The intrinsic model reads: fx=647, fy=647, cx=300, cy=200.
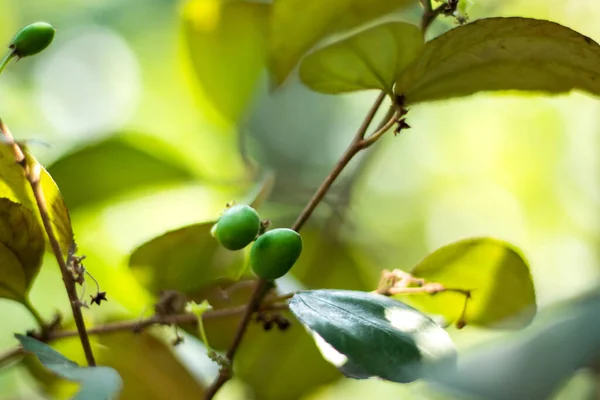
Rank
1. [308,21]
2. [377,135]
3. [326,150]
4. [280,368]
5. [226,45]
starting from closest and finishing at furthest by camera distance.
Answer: [377,135]
[308,21]
[280,368]
[226,45]
[326,150]

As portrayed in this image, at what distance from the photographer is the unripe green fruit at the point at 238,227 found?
453 mm

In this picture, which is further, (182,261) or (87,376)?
(182,261)

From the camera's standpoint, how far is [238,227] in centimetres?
45

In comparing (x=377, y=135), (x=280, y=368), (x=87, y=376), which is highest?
(x=377, y=135)

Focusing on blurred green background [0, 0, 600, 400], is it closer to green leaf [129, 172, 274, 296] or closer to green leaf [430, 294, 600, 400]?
green leaf [129, 172, 274, 296]

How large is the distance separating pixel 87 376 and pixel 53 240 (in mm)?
114

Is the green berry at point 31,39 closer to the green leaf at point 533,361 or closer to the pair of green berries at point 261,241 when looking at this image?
the pair of green berries at point 261,241

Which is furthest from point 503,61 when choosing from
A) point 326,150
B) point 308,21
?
point 326,150

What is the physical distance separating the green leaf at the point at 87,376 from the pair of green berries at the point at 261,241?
0.12m

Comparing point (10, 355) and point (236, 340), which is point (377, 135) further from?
point (10, 355)

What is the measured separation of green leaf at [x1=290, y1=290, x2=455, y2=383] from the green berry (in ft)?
0.83

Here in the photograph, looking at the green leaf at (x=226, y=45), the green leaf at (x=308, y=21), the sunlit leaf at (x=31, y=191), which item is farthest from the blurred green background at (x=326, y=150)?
the sunlit leaf at (x=31, y=191)

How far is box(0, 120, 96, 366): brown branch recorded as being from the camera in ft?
1.43

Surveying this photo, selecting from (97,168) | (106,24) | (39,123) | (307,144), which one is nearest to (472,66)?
(97,168)
